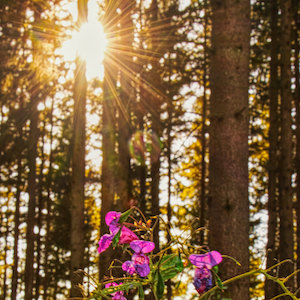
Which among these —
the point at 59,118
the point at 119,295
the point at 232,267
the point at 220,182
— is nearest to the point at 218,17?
the point at 220,182

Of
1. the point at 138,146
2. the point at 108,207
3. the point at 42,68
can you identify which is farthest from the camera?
the point at 138,146

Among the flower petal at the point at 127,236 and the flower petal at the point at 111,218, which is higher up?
the flower petal at the point at 111,218

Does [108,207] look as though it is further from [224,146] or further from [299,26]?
[299,26]

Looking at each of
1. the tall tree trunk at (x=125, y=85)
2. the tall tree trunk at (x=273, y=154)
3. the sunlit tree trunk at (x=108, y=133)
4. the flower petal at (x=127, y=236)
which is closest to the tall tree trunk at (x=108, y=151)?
the sunlit tree trunk at (x=108, y=133)

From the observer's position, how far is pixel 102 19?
10156 millimetres

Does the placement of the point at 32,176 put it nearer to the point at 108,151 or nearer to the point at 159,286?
the point at 108,151

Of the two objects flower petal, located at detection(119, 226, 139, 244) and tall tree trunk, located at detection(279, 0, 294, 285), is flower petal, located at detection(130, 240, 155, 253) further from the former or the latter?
tall tree trunk, located at detection(279, 0, 294, 285)

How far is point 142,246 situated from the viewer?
1186 millimetres

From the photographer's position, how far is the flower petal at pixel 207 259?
108 cm

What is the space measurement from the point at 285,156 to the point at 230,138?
587 cm

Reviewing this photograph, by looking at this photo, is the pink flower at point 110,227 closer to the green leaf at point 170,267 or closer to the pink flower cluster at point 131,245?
the pink flower cluster at point 131,245

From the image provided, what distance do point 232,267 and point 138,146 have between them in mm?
9671

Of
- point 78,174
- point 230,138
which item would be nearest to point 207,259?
point 230,138

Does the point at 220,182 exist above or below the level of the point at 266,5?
below
